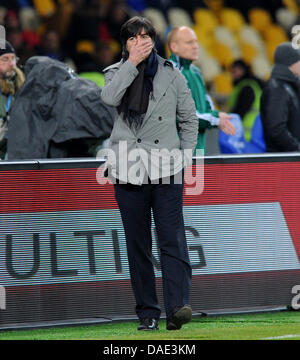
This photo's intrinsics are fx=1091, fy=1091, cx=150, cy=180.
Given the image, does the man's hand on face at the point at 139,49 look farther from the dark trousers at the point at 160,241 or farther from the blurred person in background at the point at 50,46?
the blurred person in background at the point at 50,46

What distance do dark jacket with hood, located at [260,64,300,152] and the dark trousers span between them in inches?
111

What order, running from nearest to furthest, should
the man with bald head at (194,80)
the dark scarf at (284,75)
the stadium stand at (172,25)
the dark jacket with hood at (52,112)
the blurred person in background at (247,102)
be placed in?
the dark jacket with hood at (52,112) < the man with bald head at (194,80) < the dark scarf at (284,75) < the blurred person in background at (247,102) < the stadium stand at (172,25)

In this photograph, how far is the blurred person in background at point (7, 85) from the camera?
10.1 m

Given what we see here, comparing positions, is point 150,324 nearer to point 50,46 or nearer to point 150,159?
point 150,159

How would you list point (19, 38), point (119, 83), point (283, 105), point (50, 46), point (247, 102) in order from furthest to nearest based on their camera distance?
1. point (247, 102)
2. point (50, 46)
3. point (19, 38)
4. point (283, 105)
5. point (119, 83)

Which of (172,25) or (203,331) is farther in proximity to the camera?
(172,25)

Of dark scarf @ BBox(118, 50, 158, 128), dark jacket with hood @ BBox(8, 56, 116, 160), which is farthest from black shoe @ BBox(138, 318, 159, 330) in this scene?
dark jacket with hood @ BBox(8, 56, 116, 160)

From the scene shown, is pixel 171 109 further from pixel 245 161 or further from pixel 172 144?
pixel 245 161

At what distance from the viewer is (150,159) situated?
7570 millimetres

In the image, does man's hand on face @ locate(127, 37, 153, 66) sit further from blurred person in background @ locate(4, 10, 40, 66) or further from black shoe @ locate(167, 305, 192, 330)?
blurred person in background @ locate(4, 10, 40, 66)

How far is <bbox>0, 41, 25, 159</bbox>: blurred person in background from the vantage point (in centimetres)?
1013

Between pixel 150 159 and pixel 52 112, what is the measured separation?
2.66 m

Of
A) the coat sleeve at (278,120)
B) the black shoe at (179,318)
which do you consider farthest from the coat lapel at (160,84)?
the coat sleeve at (278,120)

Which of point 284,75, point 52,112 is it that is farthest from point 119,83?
point 284,75
